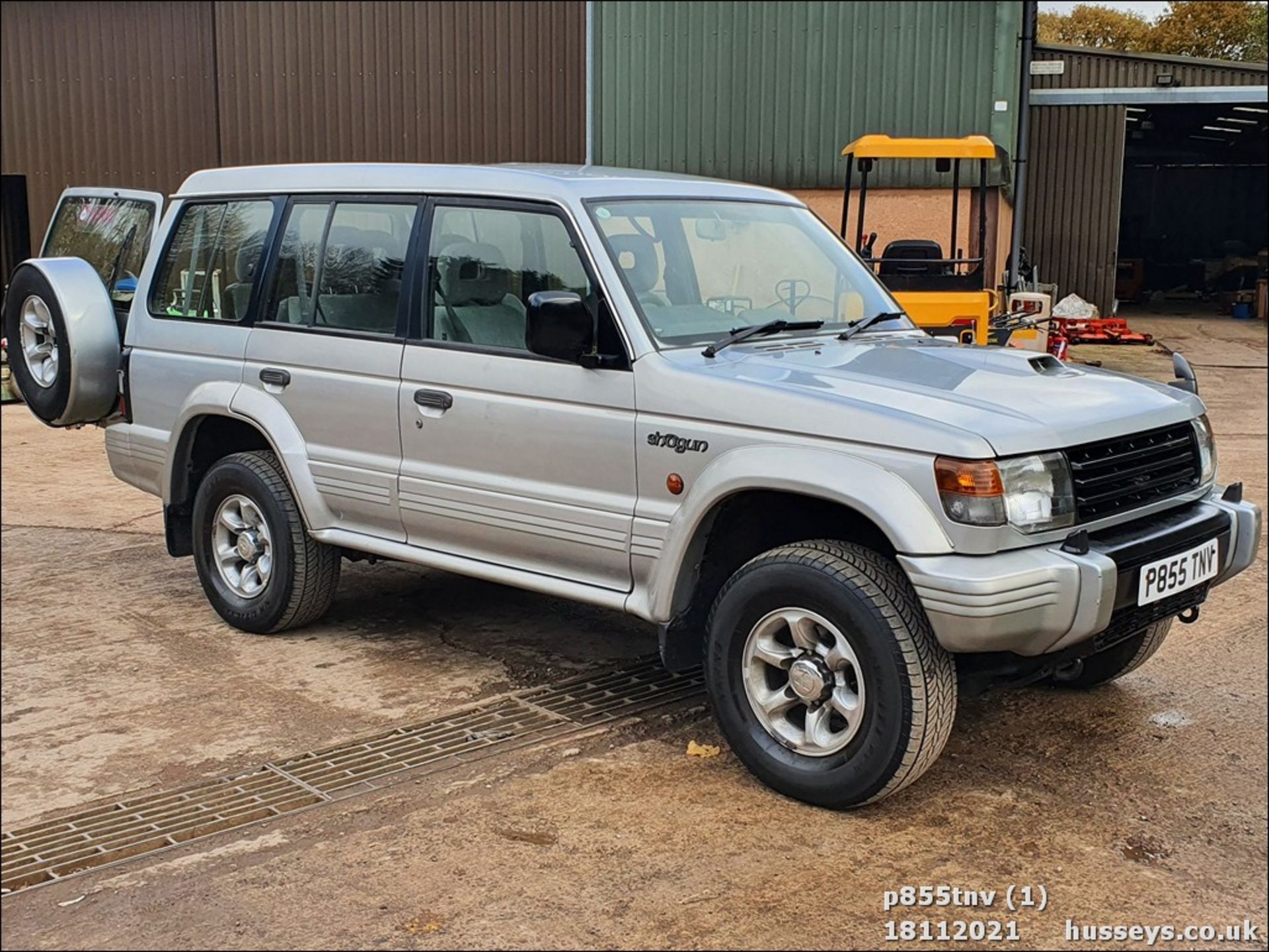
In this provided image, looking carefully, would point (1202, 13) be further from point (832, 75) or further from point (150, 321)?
point (150, 321)

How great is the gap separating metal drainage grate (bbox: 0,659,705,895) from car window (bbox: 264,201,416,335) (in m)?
1.57

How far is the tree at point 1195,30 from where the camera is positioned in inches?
1681

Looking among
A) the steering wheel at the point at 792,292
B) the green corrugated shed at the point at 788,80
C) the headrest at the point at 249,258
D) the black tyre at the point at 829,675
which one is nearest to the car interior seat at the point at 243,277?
the headrest at the point at 249,258

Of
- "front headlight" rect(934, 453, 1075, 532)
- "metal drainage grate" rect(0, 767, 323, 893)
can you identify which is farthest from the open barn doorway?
"metal drainage grate" rect(0, 767, 323, 893)

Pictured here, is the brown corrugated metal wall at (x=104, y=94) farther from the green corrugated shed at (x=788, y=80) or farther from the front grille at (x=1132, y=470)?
the front grille at (x=1132, y=470)

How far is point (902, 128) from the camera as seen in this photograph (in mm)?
16578

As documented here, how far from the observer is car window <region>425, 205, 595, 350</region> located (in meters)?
4.91

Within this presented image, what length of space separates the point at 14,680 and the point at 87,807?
4.47 ft

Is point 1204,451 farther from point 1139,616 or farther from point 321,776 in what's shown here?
point 321,776

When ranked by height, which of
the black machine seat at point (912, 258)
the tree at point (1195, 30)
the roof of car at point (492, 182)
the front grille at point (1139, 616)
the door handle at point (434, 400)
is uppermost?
the tree at point (1195, 30)

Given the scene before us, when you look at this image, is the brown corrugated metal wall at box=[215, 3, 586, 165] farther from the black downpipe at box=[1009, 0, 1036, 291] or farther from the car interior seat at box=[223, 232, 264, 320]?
the car interior seat at box=[223, 232, 264, 320]

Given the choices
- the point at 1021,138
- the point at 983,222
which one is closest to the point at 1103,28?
the point at 1021,138

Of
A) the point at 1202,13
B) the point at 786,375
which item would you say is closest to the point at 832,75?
the point at 786,375

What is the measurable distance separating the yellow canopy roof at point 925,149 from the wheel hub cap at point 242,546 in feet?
28.1
